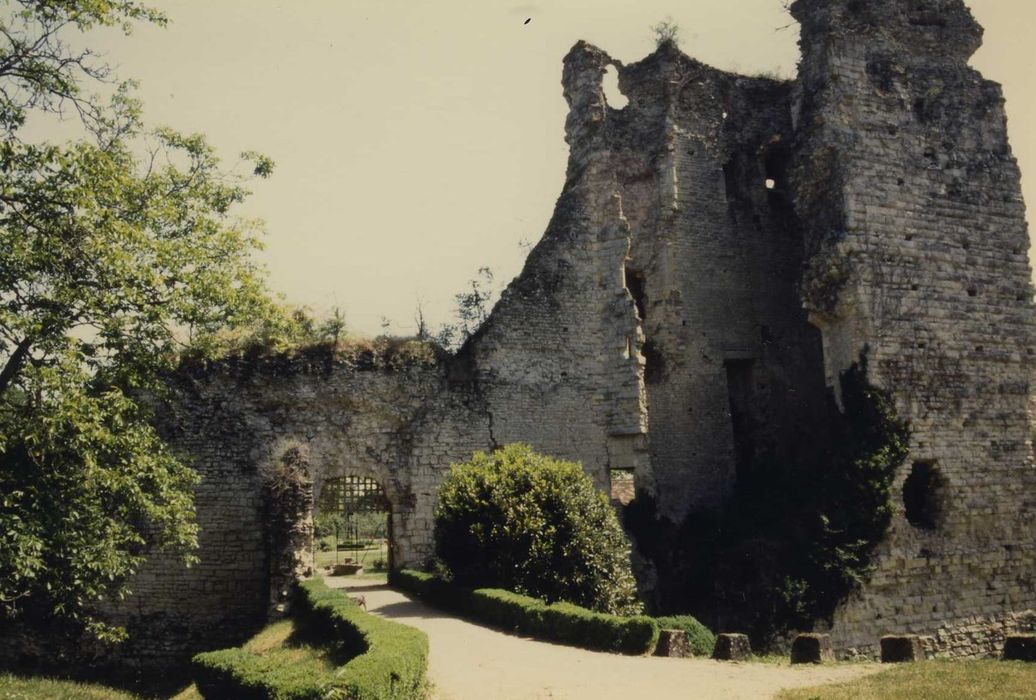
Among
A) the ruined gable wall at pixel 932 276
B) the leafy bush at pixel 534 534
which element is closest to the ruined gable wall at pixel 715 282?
the ruined gable wall at pixel 932 276

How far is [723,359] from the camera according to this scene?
19.6 m

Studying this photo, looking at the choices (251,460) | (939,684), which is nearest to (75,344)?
(251,460)

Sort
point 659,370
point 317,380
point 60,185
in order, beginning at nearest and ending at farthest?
1. point 60,185
2. point 317,380
3. point 659,370

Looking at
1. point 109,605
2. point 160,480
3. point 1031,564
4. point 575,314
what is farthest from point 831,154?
point 109,605

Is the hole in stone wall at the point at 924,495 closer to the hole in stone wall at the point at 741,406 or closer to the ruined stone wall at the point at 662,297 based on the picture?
the ruined stone wall at the point at 662,297

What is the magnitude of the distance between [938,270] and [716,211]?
503 cm

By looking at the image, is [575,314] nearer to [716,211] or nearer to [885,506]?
[716,211]

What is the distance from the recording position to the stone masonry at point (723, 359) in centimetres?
1561

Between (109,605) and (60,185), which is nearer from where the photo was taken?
(60,185)

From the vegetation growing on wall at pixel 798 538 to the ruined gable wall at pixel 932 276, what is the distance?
573 millimetres

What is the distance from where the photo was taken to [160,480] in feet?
39.2

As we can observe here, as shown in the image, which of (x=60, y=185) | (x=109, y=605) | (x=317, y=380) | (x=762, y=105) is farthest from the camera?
(x=762, y=105)

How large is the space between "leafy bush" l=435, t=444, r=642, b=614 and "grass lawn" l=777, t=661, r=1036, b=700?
4.02 metres

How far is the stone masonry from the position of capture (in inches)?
615
